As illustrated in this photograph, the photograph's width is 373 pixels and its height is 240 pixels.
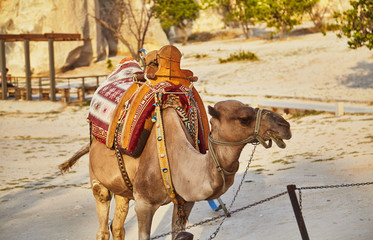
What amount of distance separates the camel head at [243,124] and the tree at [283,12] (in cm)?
3961

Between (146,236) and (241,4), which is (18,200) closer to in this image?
(146,236)

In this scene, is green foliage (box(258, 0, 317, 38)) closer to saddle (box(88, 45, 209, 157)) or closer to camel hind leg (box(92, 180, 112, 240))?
camel hind leg (box(92, 180, 112, 240))

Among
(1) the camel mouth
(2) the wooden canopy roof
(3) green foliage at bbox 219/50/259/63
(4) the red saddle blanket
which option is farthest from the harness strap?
(3) green foliage at bbox 219/50/259/63

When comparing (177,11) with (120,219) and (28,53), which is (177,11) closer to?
(28,53)

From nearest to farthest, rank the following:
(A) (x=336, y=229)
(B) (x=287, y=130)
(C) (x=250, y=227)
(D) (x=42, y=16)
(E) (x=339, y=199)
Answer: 1. (B) (x=287, y=130)
2. (A) (x=336, y=229)
3. (C) (x=250, y=227)
4. (E) (x=339, y=199)
5. (D) (x=42, y=16)

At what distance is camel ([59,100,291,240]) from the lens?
4.32 m

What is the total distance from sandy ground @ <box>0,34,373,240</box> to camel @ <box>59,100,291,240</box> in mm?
2179

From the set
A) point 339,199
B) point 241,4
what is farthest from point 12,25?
point 339,199

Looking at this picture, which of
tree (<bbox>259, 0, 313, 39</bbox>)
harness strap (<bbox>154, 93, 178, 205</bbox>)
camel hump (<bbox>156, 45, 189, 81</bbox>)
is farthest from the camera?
tree (<bbox>259, 0, 313, 39</bbox>)

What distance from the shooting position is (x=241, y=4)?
53.1 metres

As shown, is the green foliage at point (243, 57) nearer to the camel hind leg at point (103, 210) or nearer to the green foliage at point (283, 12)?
the green foliage at point (283, 12)

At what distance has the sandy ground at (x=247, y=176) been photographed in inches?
313

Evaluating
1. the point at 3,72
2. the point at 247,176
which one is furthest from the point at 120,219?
the point at 3,72

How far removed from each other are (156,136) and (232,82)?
74.6 ft
